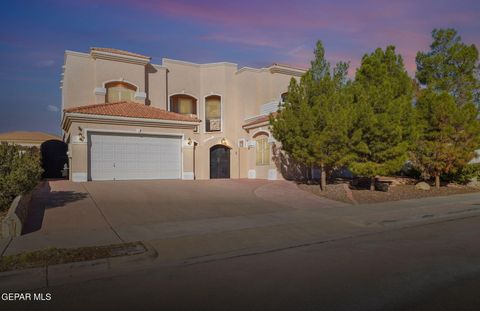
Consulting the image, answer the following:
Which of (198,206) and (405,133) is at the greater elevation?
(405,133)

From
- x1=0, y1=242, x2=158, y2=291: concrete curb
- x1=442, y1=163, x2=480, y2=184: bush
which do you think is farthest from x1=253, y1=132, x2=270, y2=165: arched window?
x1=0, y1=242, x2=158, y2=291: concrete curb

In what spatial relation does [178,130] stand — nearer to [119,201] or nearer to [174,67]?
[174,67]

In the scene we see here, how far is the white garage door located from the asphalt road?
14.4m

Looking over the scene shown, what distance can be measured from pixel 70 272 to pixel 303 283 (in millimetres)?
3626

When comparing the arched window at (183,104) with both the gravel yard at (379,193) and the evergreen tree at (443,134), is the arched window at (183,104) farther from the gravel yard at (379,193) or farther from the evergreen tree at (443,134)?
the evergreen tree at (443,134)

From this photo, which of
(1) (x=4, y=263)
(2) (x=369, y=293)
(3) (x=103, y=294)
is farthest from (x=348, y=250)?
(1) (x=4, y=263)

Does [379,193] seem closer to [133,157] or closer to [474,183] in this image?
[474,183]

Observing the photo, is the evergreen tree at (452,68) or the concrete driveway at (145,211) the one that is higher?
the evergreen tree at (452,68)

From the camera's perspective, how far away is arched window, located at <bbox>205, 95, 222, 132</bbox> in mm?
26625

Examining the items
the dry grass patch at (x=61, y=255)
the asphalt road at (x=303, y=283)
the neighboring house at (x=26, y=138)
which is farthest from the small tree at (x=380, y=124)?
the neighboring house at (x=26, y=138)

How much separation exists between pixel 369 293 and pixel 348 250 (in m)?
2.65

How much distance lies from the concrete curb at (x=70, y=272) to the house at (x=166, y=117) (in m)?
13.6

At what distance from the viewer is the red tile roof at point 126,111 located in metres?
19.9

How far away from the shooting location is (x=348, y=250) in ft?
25.8
